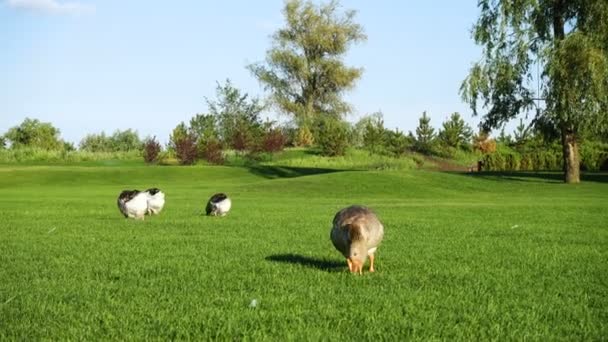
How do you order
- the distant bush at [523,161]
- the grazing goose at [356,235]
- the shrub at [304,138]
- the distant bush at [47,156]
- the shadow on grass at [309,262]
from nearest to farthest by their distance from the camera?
the grazing goose at [356,235] < the shadow on grass at [309,262] < the distant bush at [523,161] < the distant bush at [47,156] < the shrub at [304,138]

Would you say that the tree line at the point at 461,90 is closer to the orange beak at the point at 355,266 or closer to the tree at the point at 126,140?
the tree at the point at 126,140

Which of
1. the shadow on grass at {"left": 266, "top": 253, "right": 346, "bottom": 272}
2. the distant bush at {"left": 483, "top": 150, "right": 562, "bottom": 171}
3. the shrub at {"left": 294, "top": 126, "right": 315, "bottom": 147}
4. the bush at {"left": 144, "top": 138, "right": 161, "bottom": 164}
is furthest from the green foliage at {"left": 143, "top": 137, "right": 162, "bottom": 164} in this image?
the shadow on grass at {"left": 266, "top": 253, "right": 346, "bottom": 272}

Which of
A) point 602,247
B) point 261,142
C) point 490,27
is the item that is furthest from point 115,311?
point 261,142

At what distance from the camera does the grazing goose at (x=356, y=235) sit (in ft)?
29.0

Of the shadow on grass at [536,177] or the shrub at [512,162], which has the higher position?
Result: the shrub at [512,162]

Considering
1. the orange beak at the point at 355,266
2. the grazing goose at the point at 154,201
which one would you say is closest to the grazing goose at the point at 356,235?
the orange beak at the point at 355,266

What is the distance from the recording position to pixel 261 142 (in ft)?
211

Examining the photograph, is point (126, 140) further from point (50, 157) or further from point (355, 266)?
point (355, 266)

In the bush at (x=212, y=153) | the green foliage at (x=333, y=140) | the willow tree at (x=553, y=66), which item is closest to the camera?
the willow tree at (x=553, y=66)

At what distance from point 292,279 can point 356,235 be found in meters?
0.92

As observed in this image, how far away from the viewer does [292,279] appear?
28.8ft

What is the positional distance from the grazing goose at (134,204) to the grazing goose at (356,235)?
10.1m

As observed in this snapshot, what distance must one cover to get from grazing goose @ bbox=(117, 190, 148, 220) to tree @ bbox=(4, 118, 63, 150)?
63296 millimetres

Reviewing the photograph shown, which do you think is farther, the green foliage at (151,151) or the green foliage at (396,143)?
the green foliage at (396,143)
